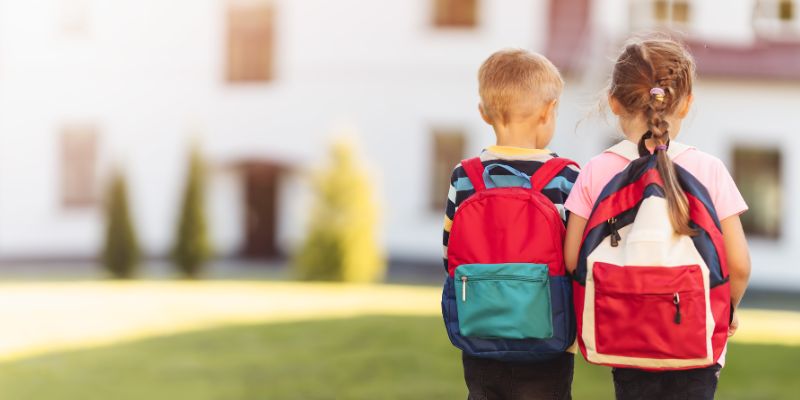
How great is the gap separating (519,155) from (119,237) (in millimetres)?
15649

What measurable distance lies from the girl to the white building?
15.7m

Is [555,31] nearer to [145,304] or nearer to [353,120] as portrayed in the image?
[353,120]

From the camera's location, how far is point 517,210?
326cm

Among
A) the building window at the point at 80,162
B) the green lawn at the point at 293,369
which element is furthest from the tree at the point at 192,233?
the green lawn at the point at 293,369

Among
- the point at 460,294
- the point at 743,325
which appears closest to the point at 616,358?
the point at 460,294

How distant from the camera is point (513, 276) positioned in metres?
3.24

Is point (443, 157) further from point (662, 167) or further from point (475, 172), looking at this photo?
point (662, 167)

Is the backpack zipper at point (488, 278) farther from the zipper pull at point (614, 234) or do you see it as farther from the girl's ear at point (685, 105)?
the girl's ear at point (685, 105)

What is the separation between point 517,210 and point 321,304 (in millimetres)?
9231

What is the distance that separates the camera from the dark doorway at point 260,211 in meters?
22.2

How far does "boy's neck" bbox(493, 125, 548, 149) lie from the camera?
3398mm

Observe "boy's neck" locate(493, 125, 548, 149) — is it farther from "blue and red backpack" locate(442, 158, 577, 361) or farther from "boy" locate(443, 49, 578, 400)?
"blue and red backpack" locate(442, 158, 577, 361)

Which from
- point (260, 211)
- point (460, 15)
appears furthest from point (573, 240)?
point (260, 211)

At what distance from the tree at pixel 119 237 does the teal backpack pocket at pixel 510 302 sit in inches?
615
